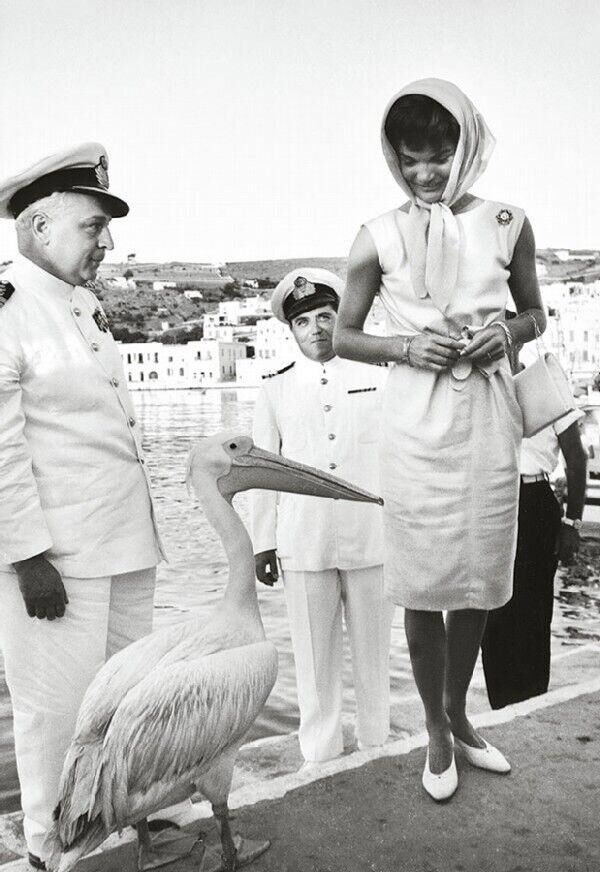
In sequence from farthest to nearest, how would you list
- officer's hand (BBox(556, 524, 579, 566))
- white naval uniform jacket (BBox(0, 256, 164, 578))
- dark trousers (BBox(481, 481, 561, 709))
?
dark trousers (BBox(481, 481, 561, 709)), officer's hand (BBox(556, 524, 579, 566)), white naval uniform jacket (BBox(0, 256, 164, 578))

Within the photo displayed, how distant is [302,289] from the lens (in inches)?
158

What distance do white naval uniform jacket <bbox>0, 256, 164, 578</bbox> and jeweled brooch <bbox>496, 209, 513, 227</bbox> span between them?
1.38m

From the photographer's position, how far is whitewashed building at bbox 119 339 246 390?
124812 mm

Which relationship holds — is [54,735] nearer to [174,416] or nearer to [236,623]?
[236,623]

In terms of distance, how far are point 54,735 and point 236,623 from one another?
0.73 metres

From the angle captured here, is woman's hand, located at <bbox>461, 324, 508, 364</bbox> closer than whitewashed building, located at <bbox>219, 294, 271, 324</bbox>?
Yes

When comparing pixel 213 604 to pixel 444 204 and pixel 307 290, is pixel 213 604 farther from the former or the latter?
pixel 444 204

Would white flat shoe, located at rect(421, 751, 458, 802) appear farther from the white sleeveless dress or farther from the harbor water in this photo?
Result: the harbor water

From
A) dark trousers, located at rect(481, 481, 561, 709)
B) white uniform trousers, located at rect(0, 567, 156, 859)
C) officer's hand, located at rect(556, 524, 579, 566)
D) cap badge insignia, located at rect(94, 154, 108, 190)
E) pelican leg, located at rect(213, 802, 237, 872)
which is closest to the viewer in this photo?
pelican leg, located at rect(213, 802, 237, 872)

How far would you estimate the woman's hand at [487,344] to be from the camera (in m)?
2.84

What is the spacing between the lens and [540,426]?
3.02 meters

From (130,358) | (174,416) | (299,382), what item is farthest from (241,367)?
(299,382)

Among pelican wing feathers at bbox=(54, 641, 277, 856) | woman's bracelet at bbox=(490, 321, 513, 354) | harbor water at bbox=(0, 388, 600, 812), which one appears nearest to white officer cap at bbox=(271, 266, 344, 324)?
harbor water at bbox=(0, 388, 600, 812)

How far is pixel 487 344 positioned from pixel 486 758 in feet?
4.88
